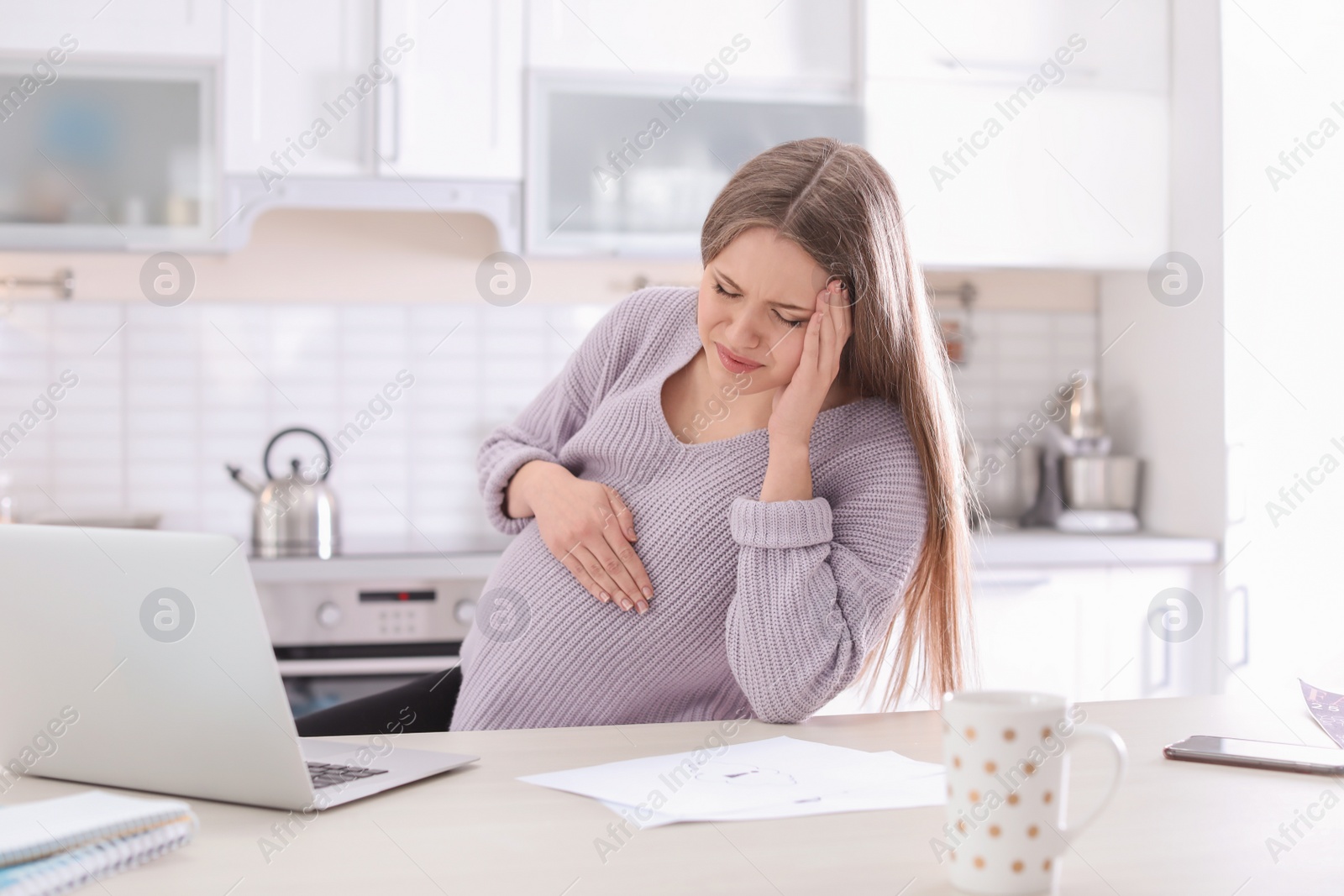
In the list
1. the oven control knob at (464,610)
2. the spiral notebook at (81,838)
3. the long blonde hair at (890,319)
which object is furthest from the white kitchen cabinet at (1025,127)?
the spiral notebook at (81,838)

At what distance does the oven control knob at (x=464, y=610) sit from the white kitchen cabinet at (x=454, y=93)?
89 centimetres

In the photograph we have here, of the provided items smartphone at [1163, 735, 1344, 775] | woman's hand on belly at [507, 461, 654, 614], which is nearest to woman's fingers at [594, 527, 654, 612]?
woman's hand on belly at [507, 461, 654, 614]

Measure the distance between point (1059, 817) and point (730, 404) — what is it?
802 mm


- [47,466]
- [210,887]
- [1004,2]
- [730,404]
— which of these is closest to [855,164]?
[730,404]

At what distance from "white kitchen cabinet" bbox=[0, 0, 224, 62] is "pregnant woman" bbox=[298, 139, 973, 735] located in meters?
1.50

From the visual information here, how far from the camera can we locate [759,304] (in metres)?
1.20

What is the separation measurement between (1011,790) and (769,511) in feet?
1.89

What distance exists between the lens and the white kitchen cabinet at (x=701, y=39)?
8.01ft

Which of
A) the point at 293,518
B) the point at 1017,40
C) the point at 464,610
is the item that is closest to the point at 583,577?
the point at 464,610

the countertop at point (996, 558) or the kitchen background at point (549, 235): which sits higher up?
the kitchen background at point (549, 235)

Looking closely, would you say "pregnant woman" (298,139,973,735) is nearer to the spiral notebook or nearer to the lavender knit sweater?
the lavender knit sweater

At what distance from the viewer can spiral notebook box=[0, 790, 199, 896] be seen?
62cm

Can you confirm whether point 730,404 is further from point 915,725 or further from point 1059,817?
point 1059,817

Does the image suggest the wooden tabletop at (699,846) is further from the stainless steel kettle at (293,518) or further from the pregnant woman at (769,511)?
the stainless steel kettle at (293,518)
